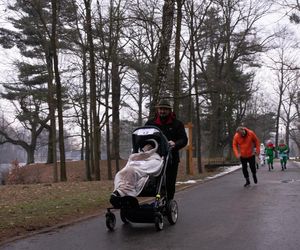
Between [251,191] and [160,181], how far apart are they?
6.36 metres

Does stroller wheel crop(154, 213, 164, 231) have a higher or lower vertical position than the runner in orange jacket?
lower

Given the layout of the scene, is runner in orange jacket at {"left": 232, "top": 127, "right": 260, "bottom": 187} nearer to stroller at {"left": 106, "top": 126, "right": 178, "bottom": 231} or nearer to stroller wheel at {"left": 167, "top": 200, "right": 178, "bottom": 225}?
stroller wheel at {"left": 167, "top": 200, "right": 178, "bottom": 225}

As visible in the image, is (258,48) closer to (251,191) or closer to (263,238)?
(251,191)

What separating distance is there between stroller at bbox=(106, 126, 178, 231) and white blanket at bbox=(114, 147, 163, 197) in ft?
0.40

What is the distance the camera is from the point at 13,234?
7.99m

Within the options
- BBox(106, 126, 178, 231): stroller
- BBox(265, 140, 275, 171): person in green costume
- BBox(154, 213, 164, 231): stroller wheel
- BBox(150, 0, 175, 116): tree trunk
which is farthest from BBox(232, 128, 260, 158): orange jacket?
BBox(265, 140, 275, 171): person in green costume

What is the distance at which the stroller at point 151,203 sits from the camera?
25.1 feet

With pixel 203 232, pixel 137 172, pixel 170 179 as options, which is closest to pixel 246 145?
pixel 170 179

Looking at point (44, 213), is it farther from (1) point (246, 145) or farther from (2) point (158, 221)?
(1) point (246, 145)

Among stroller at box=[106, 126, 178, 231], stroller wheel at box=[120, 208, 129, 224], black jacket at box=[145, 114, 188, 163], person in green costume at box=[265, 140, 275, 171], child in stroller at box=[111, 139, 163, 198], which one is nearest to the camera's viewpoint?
child in stroller at box=[111, 139, 163, 198]

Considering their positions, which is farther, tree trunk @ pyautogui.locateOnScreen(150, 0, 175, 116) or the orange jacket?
tree trunk @ pyautogui.locateOnScreen(150, 0, 175, 116)

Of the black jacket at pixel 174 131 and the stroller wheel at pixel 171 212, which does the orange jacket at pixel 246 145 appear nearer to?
the black jacket at pixel 174 131

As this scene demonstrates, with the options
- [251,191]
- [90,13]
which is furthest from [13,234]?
[90,13]

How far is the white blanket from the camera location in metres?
7.47
